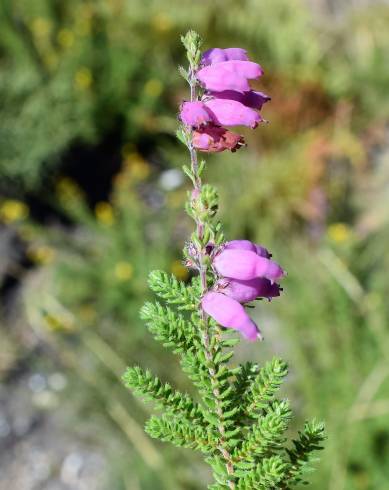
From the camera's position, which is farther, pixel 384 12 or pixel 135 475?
pixel 384 12

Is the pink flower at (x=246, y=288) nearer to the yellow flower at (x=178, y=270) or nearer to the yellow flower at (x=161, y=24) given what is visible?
the yellow flower at (x=178, y=270)

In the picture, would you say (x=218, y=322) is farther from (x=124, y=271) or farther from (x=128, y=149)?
(x=128, y=149)

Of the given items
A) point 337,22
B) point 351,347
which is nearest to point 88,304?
point 351,347

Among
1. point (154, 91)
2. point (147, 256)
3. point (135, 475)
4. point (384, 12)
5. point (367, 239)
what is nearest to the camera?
point (135, 475)

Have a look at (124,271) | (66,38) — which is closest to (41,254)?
(124,271)

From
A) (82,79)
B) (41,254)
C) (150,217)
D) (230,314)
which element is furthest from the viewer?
(82,79)

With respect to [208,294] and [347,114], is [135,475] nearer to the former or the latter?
[208,294]
